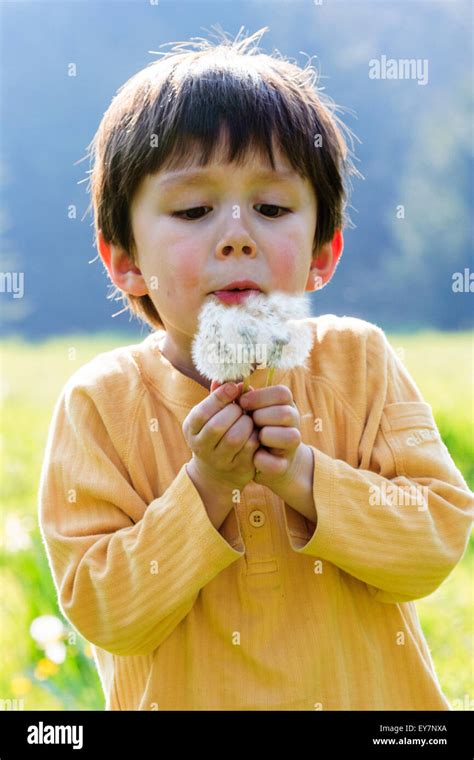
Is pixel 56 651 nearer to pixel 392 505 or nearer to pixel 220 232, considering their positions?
pixel 392 505

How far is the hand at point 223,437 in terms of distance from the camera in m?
1.50

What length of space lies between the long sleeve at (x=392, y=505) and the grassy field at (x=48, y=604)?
2.82 ft

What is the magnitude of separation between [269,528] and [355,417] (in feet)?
0.91

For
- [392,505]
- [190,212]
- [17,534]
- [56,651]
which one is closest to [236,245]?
[190,212]

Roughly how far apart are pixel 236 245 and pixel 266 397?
271 mm

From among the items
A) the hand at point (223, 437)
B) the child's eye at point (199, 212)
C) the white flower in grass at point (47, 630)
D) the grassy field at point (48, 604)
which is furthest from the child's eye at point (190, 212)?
the white flower in grass at point (47, 630)

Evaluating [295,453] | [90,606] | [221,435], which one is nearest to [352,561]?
[295,453]

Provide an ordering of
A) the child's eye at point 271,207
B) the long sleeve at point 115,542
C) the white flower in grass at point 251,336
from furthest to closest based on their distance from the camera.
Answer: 1. the child's eye at point 271,207
2. the long sleeve at point 115,542
3. the white flower in grass at point 251,336

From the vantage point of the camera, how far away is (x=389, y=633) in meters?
1.75

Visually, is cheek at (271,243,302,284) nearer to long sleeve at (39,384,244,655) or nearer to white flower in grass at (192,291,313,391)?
white flower in grass at (192,291,313,391)

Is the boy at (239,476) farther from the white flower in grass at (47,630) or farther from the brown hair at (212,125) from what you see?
the white flower in grass at (47,630)

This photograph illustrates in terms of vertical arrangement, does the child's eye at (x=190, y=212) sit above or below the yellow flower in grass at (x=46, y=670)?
above

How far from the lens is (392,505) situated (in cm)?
169
